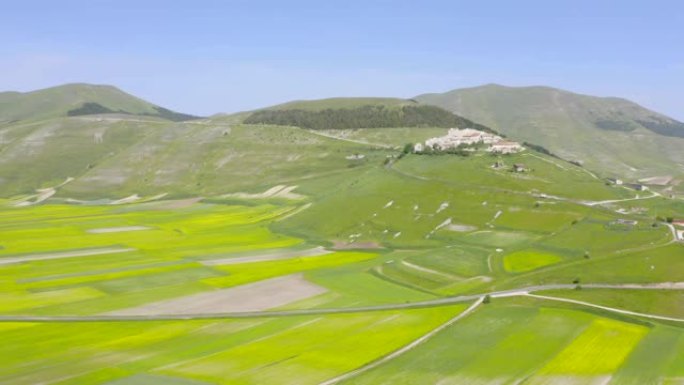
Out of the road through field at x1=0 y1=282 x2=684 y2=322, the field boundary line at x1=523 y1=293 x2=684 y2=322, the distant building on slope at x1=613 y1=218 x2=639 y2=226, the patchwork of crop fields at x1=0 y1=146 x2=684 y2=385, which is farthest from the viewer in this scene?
the distant building on slope at x1=613 y1=218 x2=639 y2=226

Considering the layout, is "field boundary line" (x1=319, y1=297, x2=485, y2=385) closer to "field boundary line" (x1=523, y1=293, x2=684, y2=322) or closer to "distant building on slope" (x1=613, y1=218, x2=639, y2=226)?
"field boundary line" (x1=523, y1=293, x2=684, y2=322)

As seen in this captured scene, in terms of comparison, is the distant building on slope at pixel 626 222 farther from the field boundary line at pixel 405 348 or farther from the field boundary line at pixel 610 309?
the field boundary line at pixel 405 348

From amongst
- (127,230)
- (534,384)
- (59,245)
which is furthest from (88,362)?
(127,230)

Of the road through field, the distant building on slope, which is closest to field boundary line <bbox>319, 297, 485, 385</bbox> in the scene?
the road through field

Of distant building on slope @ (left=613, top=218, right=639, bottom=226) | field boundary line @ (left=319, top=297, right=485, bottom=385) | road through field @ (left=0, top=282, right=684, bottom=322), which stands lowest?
field boundary line @ (left=319, top=297, right=485, bottom=385)

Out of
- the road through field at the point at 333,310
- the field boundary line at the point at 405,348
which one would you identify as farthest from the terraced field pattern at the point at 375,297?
the road through field at the point at 333,310

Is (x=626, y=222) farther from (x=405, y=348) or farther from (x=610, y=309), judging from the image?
(x=405, y=348)

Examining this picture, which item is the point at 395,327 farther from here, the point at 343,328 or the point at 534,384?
the point at 534,384
